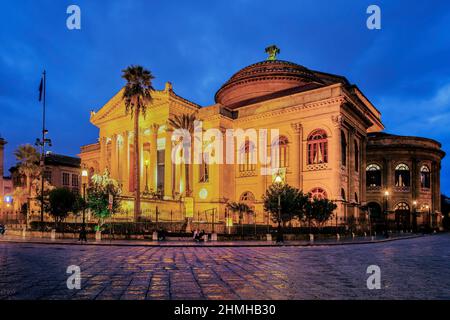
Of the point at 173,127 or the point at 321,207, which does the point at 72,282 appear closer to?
the point at 321,207

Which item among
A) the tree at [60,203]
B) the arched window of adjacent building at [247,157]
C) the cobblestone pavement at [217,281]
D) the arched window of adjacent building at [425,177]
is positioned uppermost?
the arched window of adjacent building at [247,157]

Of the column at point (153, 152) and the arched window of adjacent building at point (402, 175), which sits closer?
the column at point (153, 152)

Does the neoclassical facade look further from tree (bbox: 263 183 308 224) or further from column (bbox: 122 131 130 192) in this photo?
tree (bbox: 263 183 308 224)

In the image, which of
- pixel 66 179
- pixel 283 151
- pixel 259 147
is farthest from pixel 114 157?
pixel 66 179

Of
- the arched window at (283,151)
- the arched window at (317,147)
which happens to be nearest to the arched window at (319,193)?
the arched window at (317,147)

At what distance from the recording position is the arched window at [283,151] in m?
40.7

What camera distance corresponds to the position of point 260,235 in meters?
28.1

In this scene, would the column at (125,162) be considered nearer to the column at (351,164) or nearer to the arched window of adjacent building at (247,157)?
the arched window of adjacent building at (247,157)

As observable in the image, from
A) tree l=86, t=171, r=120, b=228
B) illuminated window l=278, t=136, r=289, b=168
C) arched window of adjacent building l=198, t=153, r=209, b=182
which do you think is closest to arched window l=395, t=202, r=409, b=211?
illuminated window l=278, t=136, r=289, b=168

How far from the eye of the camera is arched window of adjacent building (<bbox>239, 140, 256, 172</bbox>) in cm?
4350

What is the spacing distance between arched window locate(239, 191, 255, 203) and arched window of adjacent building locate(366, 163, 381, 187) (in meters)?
20.7

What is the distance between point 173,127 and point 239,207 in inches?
584

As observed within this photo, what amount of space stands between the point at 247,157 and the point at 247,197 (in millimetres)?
4877

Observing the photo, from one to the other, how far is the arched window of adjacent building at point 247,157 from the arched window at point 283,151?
3.10m
